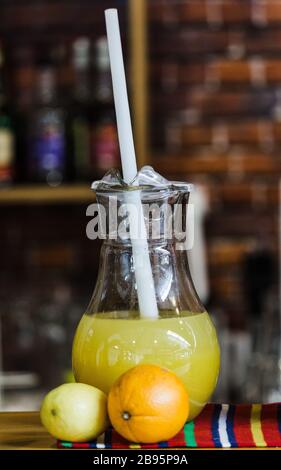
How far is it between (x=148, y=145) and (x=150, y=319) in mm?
1829

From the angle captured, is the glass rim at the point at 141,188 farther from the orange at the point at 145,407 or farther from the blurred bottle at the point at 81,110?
the blurred bottle at the point at 81,110

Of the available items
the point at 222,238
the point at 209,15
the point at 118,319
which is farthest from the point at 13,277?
the point at 118,319

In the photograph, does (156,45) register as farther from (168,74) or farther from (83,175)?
(83,175)

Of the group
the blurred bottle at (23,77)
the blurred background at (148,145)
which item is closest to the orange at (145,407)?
the blurred background at (148,145)

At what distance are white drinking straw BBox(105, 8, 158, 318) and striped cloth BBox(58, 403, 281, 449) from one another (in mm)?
114

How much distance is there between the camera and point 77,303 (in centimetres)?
262

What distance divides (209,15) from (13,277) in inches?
38.6

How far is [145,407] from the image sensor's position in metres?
0.71

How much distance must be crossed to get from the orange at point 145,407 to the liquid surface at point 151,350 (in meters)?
0.05

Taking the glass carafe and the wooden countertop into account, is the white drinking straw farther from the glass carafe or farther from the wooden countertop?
the wooden countertop

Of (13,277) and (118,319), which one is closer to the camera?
(118,319)

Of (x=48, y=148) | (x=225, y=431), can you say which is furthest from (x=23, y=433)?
(x=48, y=148)

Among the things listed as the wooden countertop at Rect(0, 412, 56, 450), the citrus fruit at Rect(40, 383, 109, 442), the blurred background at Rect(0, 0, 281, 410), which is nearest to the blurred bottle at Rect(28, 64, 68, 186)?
the blurred background at Rect(0, 0, 281, 410)

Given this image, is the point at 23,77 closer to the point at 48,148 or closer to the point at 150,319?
the point at 48,148
